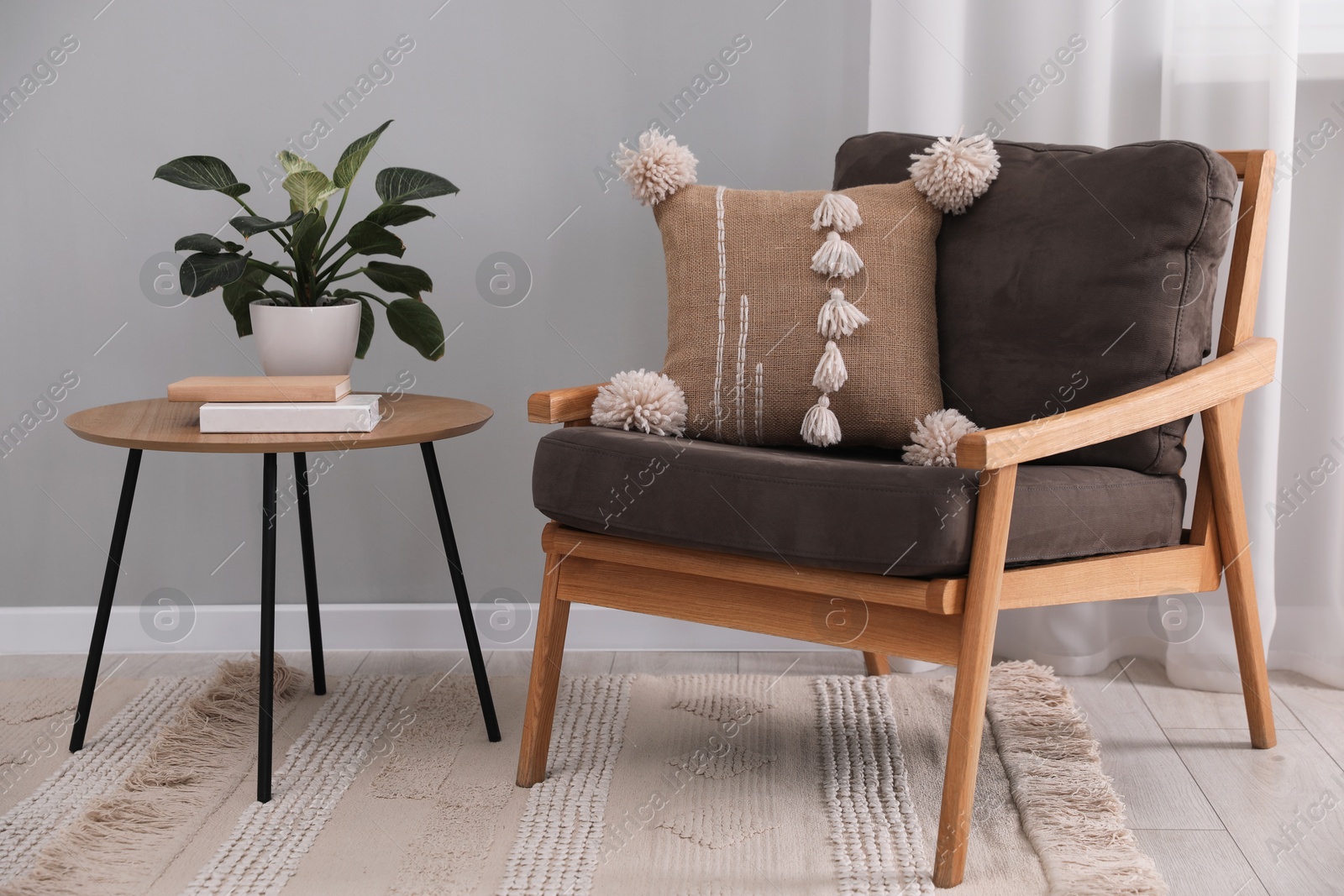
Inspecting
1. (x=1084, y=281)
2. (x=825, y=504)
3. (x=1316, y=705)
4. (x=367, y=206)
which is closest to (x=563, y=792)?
(x=825, y=504)

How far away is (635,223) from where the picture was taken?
1.86 metres

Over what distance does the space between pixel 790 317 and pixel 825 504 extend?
0.38m

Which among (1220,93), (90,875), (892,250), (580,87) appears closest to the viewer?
(90,875)

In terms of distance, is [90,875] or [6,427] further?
[6,427]

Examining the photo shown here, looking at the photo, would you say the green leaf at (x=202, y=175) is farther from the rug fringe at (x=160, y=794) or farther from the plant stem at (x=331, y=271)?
the rug fringe at (x=160, y=794)

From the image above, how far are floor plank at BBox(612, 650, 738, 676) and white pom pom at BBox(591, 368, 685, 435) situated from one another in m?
0.55

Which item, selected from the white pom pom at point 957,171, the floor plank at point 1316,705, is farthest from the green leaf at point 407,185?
the floor plank at point 1316,705

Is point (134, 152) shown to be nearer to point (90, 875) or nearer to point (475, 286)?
point (475, 286)

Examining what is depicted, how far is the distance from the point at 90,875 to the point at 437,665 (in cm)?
73

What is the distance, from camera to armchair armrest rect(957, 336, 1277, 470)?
3.46ft

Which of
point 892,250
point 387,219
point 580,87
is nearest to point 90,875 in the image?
point 387,219

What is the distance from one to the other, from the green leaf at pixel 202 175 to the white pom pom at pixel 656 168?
515 mm

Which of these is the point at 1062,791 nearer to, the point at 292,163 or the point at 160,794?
the point at 160,794

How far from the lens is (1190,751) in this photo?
1.48 meters
